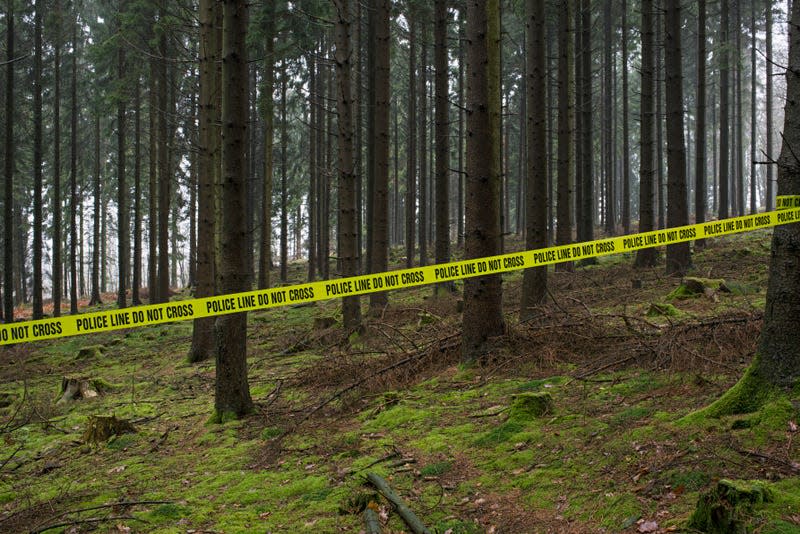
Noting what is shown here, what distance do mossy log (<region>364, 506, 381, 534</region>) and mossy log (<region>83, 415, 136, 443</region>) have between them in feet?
15.9

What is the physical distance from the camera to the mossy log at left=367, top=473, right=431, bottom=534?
4.18 meters

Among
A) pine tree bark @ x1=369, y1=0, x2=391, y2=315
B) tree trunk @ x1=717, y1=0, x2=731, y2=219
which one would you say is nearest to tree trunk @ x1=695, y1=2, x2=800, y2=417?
pine tree bark @ x1=369, y1=0, x2=391, y2=315

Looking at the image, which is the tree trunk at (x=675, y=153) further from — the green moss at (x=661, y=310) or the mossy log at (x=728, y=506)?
the mossy log at (x=728, y=506)

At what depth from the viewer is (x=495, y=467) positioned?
5.11 meters

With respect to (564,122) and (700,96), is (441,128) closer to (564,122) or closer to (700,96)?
(564,122)

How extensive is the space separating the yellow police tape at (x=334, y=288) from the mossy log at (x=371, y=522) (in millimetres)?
3405

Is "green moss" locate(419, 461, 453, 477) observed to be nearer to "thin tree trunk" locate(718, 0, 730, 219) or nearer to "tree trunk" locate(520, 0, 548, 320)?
"tree trunk" locate(520, 0, 548, 320)

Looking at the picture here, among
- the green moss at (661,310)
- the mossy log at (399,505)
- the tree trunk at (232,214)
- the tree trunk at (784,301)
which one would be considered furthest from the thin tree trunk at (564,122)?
the mossy log at (399,505)

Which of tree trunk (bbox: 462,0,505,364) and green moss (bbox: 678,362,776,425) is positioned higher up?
tree trunk (bbox: 462,0,505,364)

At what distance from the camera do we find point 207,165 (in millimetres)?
13312

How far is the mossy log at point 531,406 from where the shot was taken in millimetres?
5855

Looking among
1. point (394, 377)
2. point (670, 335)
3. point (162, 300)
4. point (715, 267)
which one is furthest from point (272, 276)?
point (670, 335)

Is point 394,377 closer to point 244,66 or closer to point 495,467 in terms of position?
point 495,467

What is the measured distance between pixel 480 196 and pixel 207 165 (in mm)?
7683
